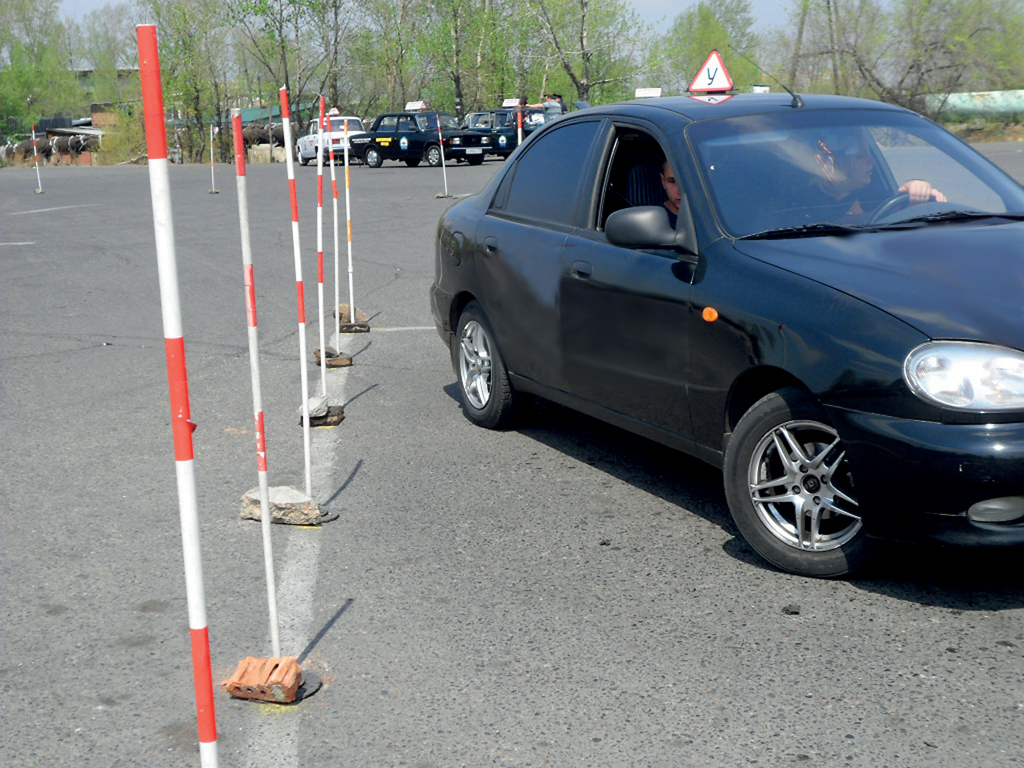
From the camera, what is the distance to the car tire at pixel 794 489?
4.04 metres

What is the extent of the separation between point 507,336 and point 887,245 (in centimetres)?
226

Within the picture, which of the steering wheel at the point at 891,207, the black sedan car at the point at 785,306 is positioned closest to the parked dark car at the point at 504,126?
the black sedan car at the point at 785,306

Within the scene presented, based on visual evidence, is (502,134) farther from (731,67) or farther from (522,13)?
(731,67)

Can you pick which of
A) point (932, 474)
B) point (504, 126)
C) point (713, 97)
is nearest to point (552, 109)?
point (713, 97)

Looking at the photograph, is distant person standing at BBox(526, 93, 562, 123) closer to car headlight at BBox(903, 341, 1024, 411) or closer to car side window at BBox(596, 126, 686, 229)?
car side window at BBox(596, 126, 686, 229)

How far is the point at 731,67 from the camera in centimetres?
9881

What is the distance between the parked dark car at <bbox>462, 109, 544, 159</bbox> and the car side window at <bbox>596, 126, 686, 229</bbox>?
32.1m

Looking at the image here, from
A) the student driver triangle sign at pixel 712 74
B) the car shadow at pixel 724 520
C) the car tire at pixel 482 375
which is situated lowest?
the car shadow at pixel 724 520

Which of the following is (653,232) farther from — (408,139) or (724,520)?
(408,139)

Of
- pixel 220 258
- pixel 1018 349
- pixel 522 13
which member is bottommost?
pixel 220 258

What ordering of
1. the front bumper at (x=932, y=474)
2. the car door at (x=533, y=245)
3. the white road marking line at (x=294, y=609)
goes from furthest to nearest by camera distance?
the car door at (x=533, y=245) → the front bumper at (x=932, y=474) → the white road marking line at (x=294, y=609)

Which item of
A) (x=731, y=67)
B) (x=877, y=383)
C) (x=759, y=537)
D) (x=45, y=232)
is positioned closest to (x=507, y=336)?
(x=759, y=537)

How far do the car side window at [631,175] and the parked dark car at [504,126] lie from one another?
32.1 metres

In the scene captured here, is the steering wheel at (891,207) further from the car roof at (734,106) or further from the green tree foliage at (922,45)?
the green tree foliage at (922,45)
